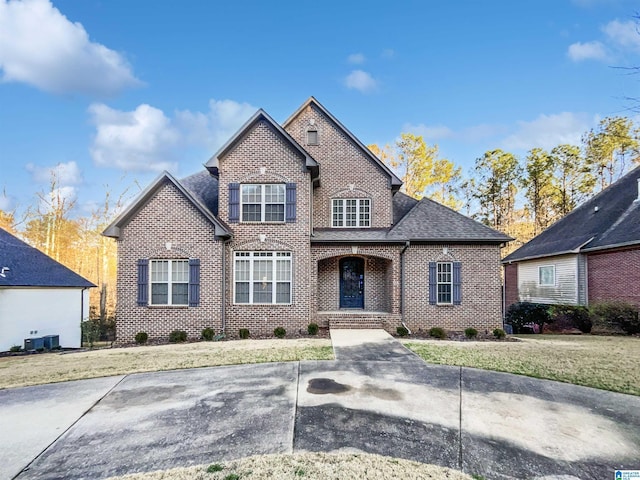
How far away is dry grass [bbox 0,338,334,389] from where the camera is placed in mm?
7164

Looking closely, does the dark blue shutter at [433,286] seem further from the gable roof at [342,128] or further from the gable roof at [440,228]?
the gable roof at [342,128]

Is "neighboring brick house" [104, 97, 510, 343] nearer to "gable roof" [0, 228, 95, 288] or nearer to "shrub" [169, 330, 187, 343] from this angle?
"shrub" [169, 330, 187, 343]

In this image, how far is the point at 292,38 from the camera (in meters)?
20.2

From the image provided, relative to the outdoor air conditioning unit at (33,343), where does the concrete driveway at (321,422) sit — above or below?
above

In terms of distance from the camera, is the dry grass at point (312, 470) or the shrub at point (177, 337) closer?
the dry grass at point (312, 470)

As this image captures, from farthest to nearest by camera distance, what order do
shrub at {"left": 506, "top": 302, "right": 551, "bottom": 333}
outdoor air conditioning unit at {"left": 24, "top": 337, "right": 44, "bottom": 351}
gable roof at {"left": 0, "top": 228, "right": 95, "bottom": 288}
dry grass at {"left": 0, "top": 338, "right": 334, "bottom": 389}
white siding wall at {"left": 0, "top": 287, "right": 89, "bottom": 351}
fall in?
shrub at {"left": 506, "top": 302, "right": 551, "bottom": 333} → outdoor air conditioning unit at {"left": 24, "top": 337, "right": 44, "bottom": 351} → gable roof at {"left": 0, "top": 228, "right": 95, "bottom": 288} → white siding wall at {"left": 0, "top": 287, "right": 89, "bottom": 351} → dry grass at {"left": 0, "top": 338, "right": 334, "bottom": 389}

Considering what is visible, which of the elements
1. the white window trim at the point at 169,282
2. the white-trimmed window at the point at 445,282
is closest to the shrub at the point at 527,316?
the white-trimmed window at the point at 445,282

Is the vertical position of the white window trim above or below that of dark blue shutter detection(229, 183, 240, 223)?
below

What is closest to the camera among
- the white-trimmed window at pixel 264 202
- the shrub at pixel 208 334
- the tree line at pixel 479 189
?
the shrub at pixel 208 334

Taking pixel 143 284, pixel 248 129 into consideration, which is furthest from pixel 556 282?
pixel 143 284

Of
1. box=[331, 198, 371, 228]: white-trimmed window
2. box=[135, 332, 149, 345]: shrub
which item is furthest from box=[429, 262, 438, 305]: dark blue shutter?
box=[135, 332, 149, 345]: shrub

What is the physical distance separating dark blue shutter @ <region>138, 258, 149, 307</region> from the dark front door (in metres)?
7.71

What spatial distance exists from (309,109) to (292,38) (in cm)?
862

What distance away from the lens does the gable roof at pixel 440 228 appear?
13070 mm
